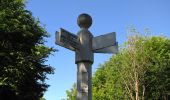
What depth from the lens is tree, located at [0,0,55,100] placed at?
22.8 metres

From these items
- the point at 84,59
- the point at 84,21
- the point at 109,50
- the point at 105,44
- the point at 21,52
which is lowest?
the point at 84,59

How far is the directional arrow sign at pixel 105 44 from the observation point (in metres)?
6.38

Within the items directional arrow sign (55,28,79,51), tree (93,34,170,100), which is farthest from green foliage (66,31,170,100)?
directional arrow sign (55,28,79,51)

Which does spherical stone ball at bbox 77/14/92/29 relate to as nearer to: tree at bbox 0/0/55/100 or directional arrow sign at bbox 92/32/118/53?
directional arrow sign at bbox 92/32/118/53

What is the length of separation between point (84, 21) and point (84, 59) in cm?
72

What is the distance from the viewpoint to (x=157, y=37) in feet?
163

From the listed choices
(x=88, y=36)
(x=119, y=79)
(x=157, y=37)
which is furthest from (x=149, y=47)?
(x=88, y=36)

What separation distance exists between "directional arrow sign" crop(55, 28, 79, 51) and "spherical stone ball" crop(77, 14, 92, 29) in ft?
0.95

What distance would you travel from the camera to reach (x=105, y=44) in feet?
21.0

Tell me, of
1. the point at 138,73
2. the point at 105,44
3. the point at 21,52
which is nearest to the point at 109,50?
the point at 105,44

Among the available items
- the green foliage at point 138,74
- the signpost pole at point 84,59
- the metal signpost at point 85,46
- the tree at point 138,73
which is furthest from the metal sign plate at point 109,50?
the green foliage at point 138,74

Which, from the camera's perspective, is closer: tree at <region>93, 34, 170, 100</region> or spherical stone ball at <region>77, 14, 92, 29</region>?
spherical stone ball at <region>77, 14, 92, 29</region>

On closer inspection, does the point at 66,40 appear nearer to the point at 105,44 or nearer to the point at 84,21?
the point at 84,21

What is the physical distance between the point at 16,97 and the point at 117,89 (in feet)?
77.2
